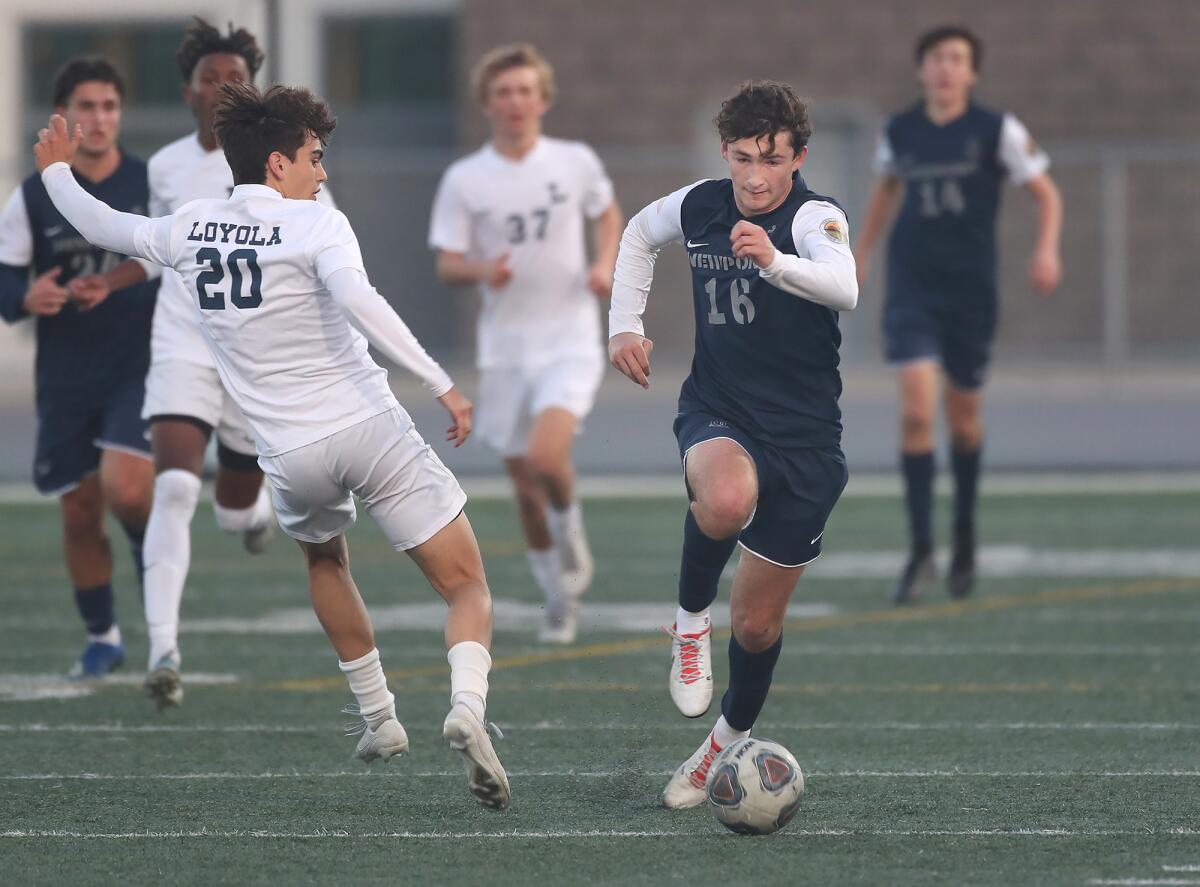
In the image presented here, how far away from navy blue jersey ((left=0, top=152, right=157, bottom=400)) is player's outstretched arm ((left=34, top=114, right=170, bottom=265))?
1446 millimetres

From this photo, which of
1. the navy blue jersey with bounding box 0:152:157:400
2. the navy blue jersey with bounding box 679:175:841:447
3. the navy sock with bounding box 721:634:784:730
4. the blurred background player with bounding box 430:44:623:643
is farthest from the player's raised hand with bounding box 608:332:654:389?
the blurred background player with bounding box 430:44:623:643

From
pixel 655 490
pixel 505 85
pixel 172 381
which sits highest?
pixel 505 85

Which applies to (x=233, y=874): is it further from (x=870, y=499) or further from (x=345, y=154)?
(x=345, y=154)

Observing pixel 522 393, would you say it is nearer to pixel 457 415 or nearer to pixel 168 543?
pixel 168 543

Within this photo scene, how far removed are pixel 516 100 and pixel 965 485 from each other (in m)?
2.82

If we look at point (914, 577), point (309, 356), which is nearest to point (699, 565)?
point (309, 356)

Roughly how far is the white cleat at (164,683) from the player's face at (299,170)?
1.90m

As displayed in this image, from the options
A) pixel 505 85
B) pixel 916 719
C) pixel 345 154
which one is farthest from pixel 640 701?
pixel 345 154

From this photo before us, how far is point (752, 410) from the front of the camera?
557 cm

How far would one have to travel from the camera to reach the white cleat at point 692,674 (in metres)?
5.64

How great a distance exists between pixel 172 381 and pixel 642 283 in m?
2.13

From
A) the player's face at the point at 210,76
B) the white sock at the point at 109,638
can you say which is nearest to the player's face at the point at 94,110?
Answer: the player's face at the point at 210,76

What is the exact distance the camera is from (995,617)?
9.10 m

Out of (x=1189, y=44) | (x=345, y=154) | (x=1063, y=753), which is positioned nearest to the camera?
(x=1063, y=753)
